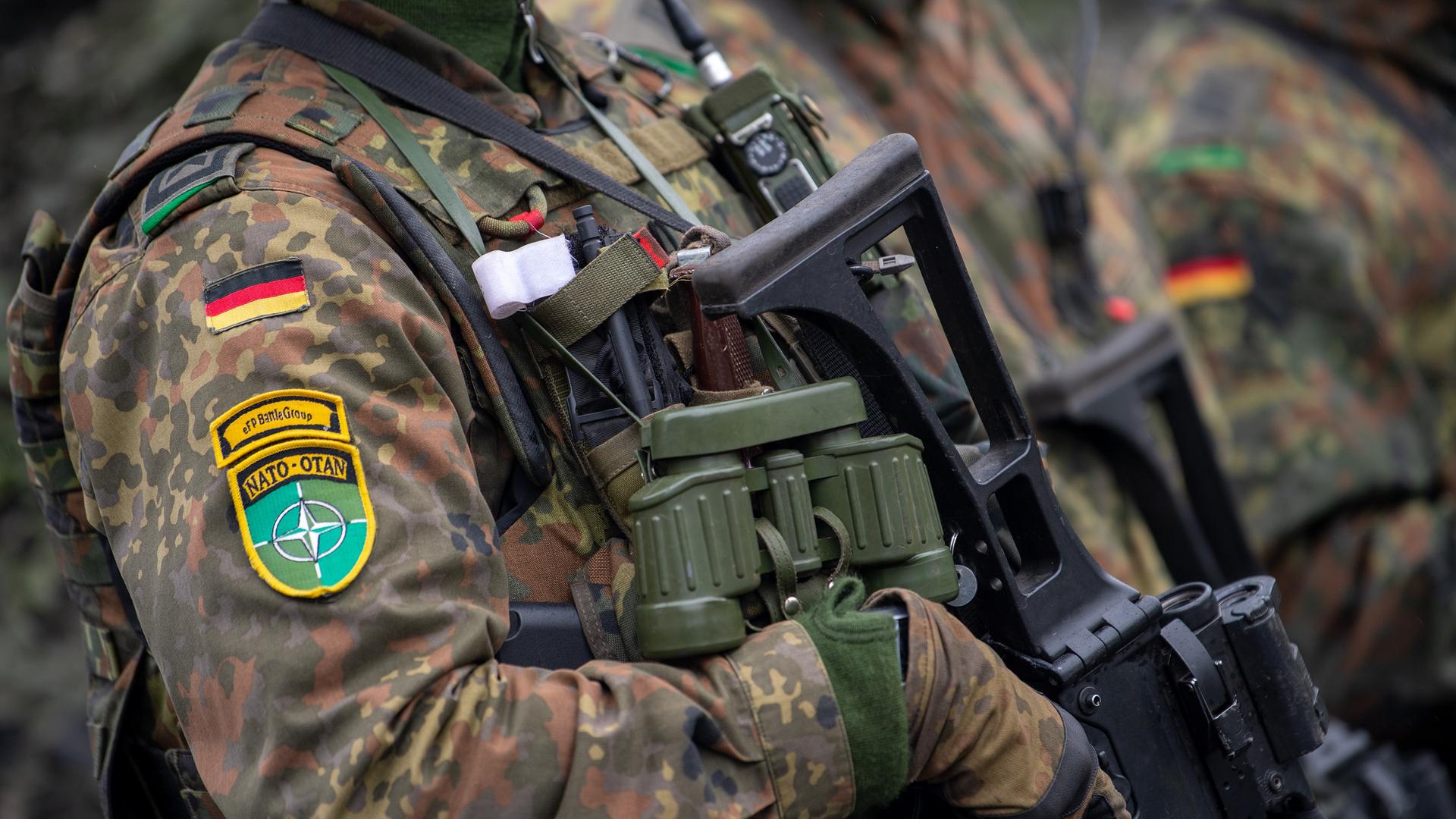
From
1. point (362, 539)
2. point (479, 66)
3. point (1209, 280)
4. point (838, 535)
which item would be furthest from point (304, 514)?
point (1209, 280)

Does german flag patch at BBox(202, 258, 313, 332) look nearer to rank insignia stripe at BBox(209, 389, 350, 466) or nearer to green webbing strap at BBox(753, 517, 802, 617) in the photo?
rank insignia stripe at BBox(209, 389, 350, 466)

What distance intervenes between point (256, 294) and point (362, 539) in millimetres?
329

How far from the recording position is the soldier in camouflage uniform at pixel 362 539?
4.73 feet

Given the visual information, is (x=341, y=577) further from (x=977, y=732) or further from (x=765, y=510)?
(x=977, y=732)

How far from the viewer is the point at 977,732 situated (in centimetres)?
164

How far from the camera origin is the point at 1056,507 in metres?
1.89

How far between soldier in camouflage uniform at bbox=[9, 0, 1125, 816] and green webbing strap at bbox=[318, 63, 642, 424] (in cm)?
2

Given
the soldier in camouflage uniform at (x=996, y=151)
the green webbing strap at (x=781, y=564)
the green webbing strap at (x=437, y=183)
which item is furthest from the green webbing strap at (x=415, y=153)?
the soldier in camouflage uniform at (x=996, y=151)

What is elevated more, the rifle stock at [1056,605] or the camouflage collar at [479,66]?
the camouflage collar at [479,66]

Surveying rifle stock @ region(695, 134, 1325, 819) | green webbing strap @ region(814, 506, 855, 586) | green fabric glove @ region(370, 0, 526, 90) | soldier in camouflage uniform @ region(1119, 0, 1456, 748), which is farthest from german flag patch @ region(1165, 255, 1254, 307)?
green webbing strap @ region(814, 506, 855, 586)

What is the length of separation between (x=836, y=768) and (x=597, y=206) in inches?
34.9

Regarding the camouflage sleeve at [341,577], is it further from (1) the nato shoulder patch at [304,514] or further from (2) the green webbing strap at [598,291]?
(2) the green webbing strap at [598,291]

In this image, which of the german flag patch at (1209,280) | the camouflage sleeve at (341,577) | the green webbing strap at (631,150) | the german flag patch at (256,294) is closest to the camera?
the camouflage sleeve at (341,577)

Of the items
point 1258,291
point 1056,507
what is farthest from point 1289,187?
point 1056,507
